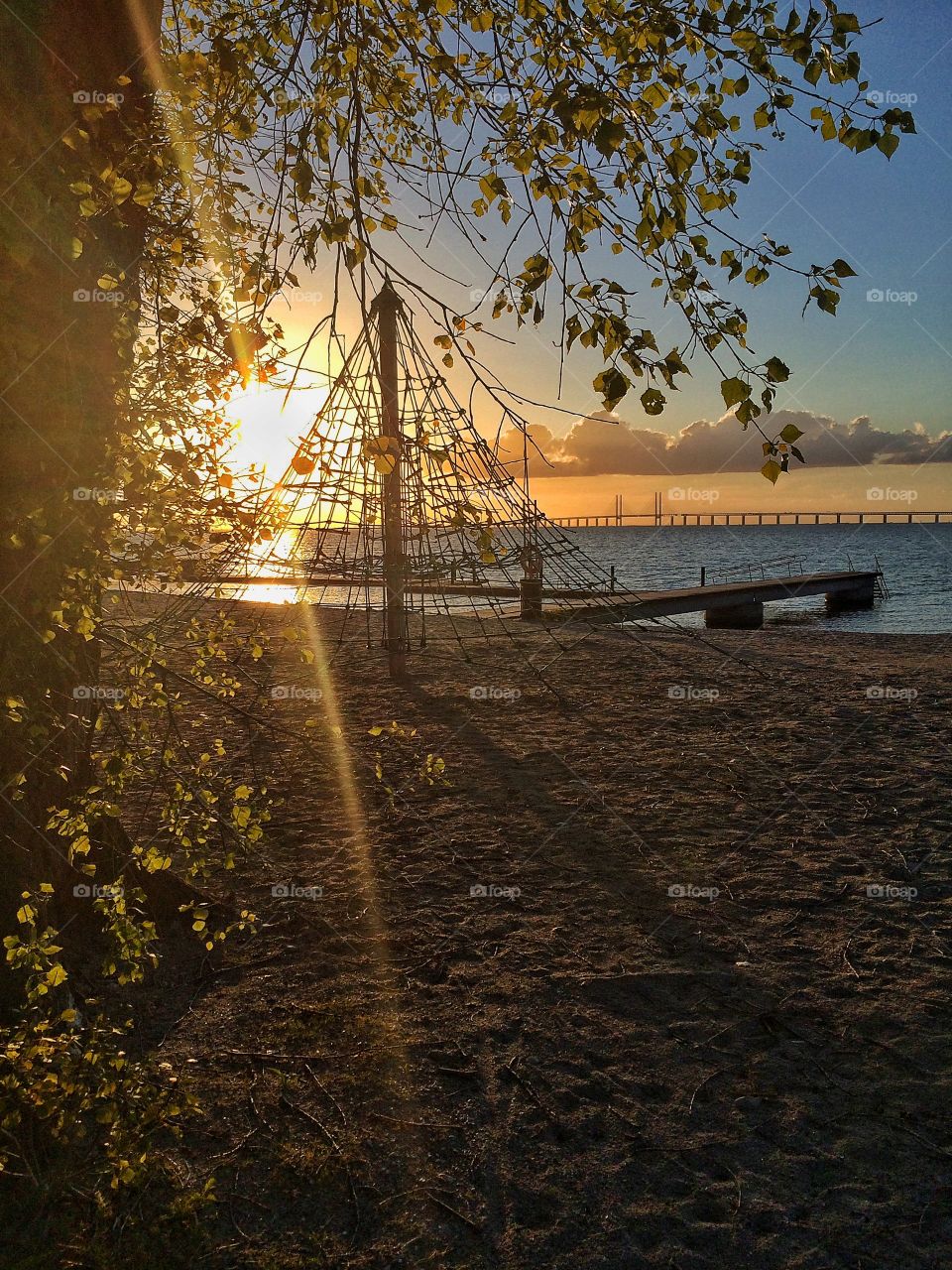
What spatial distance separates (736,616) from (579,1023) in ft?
92.6

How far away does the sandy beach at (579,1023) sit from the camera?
107 inches

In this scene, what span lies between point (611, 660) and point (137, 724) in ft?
35.6

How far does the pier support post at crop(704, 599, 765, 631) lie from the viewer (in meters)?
30.2

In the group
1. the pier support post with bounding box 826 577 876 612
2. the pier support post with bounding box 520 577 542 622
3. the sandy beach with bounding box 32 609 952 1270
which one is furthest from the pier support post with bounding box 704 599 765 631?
the sandy beach with bounding box 32 609 952 1270

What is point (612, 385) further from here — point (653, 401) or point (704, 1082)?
point (704, 1082)

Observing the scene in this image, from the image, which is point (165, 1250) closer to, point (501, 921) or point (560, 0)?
point (501, 921)

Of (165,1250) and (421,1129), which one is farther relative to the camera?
(421,1129)

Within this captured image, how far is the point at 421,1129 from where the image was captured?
313cm

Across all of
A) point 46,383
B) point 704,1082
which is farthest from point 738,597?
point 46,383

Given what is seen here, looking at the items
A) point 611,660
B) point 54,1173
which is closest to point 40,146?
point 54,1173

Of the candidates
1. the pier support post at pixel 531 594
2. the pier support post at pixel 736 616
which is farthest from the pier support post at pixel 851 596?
the pier support post at pixel 531 594

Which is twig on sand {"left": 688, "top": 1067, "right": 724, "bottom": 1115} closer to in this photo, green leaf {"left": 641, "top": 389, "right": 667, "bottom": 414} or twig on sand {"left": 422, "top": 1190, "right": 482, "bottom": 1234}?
twig on sand {"left": 422, "top": 1190, "right": 482, "bottom": 1234}

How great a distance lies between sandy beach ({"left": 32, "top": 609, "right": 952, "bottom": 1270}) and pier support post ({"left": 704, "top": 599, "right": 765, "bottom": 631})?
2344cm

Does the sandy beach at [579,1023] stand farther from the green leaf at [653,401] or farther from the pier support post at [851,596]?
the pier support post at [851,596]
